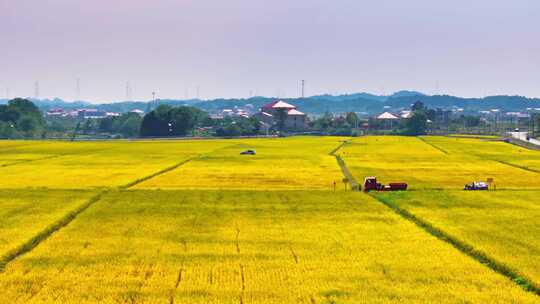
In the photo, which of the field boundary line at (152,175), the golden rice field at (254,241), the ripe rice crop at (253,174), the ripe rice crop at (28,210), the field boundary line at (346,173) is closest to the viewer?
the golden rice field at (254,241)

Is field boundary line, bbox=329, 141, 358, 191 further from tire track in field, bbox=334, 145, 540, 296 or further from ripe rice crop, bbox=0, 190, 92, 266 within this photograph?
ripe rice crop, bbox=0, 190, 92, 266

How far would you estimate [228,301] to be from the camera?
21266 mm

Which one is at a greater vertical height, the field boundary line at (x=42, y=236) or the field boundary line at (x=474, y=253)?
the field boundary line at (x=474, y=253)

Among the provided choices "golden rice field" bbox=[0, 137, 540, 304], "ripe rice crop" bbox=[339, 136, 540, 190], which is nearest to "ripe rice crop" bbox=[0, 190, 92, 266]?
"golden rice field" bbox=[0, 137, 540, 304]

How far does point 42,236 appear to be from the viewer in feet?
107

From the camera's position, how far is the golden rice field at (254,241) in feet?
74.2

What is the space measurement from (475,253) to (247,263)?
1025 centimetres

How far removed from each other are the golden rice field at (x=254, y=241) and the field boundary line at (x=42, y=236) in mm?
91

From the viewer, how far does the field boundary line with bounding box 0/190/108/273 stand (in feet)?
90.2

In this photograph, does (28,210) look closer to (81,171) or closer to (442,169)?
(81,171)

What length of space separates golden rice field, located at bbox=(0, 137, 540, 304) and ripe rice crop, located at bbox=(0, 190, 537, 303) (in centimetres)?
7

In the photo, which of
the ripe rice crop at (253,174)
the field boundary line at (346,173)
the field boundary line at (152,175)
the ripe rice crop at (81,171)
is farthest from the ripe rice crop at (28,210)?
the field boundary line at (346,173)

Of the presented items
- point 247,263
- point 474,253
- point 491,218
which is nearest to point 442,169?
point 491,218

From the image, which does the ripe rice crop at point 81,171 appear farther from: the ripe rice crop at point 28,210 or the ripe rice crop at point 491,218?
the ripe rice crop at point 491,218
